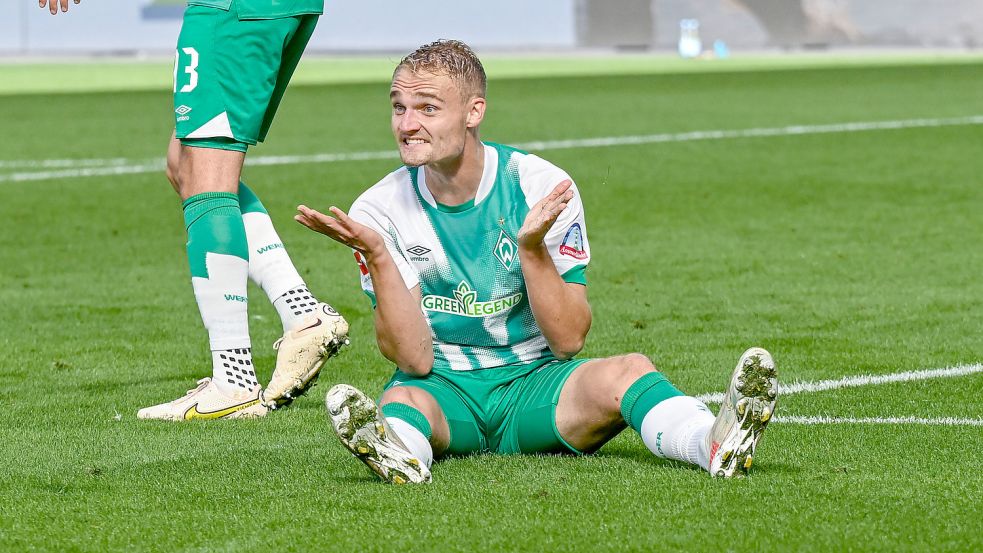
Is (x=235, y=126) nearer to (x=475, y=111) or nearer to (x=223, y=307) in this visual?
(x=223, y=307)

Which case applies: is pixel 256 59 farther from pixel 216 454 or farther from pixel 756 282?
pixel 756 282

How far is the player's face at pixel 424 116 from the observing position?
417 centimetres

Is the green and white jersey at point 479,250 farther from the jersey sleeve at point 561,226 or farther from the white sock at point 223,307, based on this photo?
the white sock at point 223,307

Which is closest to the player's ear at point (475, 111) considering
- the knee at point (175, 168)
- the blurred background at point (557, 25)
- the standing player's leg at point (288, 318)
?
the standing player's leg at point (288, 318)

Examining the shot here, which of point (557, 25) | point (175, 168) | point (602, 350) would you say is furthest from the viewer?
point (557, 25)

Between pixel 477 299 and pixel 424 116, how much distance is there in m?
0.50

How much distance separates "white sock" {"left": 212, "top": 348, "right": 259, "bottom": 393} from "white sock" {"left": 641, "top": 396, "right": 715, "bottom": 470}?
4.75 feet

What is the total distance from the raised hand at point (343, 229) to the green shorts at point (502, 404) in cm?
43

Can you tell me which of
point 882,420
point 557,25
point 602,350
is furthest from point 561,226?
point 557,25

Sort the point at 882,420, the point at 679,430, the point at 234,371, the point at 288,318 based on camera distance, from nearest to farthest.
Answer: the point at 679,430
the point at 882,420
the point at 234,371
the point at 288,318

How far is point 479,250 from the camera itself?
4.33 m

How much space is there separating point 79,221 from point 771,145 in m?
6.32

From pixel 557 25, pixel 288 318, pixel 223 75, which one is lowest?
pixel 557 25

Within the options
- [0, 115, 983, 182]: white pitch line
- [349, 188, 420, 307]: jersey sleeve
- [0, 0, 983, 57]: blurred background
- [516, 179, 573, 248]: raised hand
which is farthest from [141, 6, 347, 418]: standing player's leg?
[0, 0, 983, 57]: blurred background
